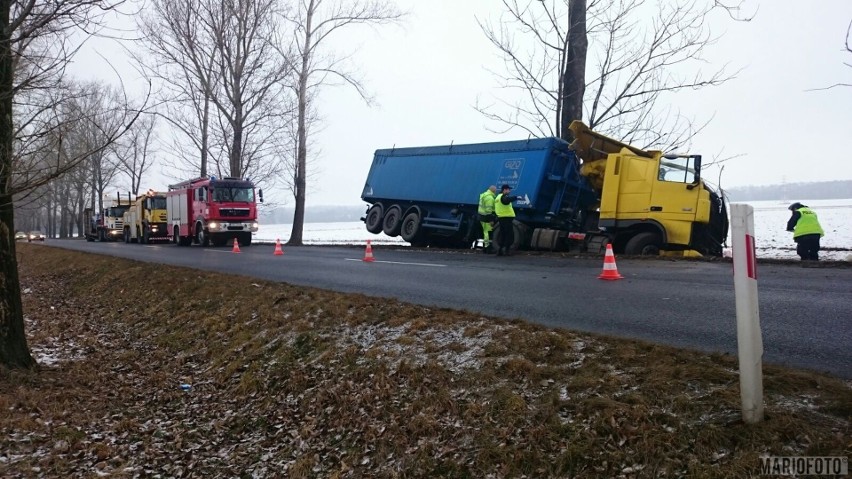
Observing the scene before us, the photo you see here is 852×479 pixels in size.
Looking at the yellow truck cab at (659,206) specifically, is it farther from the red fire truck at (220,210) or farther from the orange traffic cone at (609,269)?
the red fire truck at (220,210)

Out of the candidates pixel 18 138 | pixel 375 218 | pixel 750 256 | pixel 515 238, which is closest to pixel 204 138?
pixel 375 218

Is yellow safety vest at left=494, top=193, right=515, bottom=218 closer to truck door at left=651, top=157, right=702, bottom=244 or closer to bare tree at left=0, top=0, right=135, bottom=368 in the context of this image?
truck door at left=651, top=157, right=702, bottom=244

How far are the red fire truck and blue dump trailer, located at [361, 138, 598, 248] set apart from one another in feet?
22.9

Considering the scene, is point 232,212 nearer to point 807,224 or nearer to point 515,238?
point 515,238

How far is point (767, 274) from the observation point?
10.1 meters

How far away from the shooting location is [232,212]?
1099 inches

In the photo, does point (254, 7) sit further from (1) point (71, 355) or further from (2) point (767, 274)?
(2) point (767, 274)

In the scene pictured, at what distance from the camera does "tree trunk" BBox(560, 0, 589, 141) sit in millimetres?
18109

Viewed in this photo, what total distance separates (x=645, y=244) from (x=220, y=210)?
19.2 m

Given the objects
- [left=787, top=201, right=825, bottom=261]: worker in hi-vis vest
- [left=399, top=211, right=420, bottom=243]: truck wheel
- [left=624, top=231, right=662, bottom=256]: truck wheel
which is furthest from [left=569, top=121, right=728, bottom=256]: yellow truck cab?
[left=399, top=211, right=420, bottom=243]: truck wheel

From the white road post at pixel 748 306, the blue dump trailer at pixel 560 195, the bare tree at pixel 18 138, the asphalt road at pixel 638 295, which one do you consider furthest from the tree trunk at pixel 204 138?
the white road post at pixel 748 306

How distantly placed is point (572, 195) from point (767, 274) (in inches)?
328

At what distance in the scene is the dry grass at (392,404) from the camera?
142 inches

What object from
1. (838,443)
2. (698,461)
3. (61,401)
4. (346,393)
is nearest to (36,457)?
(61,401)
